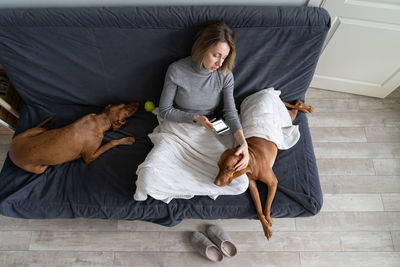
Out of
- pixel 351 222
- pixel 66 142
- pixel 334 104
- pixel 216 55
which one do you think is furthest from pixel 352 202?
pixel 66 142

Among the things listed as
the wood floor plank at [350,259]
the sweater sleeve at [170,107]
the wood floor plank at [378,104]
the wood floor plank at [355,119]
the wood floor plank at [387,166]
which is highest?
the sweater sleeve at [170,107]

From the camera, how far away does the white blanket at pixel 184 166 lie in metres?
1.57

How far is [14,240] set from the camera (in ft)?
6.43

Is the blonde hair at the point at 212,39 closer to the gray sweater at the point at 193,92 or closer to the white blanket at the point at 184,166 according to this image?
the gray sweater at the point at 193,92

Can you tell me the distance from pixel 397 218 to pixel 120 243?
6.84 feet

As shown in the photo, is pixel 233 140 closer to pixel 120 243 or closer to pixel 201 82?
pixel 201 82

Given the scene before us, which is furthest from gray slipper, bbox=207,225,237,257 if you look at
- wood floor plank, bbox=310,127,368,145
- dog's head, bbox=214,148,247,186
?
wood floor plank, bbox=310,127,368,145

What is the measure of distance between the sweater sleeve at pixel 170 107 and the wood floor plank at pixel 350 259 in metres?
1.29

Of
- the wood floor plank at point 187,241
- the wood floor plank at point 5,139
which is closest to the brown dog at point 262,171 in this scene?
the wood floor plank at point 187,241

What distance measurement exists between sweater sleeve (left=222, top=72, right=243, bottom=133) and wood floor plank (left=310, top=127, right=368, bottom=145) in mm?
997

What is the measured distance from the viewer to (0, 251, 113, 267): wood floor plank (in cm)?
189

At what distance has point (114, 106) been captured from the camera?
6.21 ft

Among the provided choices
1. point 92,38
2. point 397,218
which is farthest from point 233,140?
point 397,218

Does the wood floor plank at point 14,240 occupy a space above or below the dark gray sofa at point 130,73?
below
